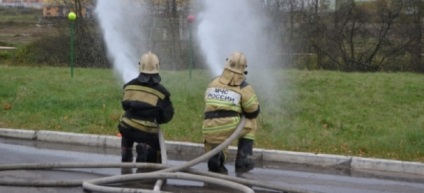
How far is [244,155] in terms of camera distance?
29.5 feet

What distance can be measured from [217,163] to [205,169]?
16.5 inches

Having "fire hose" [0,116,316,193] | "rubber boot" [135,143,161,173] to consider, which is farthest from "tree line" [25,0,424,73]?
"fire hose" [0,116,316,193]

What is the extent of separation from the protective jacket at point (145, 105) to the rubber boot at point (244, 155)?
0.94m

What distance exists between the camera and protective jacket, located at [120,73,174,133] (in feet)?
28.0

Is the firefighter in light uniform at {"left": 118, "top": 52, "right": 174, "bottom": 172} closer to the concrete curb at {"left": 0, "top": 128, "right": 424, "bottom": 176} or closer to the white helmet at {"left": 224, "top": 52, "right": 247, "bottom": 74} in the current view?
the white helmet at {"left": 224, "top": 52, "right": 247, "bottom": 74}

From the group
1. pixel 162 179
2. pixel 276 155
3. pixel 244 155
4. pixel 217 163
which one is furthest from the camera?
pixel 276 155

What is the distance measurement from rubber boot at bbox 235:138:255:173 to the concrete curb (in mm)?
801

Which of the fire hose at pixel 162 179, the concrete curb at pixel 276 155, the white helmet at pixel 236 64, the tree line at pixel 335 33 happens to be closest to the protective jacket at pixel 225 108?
the white helmet at pixel 236 64

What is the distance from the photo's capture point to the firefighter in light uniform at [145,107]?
28.0ft

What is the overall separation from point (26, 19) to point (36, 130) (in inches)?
1554

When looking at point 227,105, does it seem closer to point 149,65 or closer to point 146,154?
point 149,65

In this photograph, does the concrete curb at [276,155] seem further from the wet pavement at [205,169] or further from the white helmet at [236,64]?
the white helmet at [236,64]

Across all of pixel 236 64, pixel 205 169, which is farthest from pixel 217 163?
pixel 236 64

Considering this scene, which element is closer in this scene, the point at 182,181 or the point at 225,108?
the point at 182,181
